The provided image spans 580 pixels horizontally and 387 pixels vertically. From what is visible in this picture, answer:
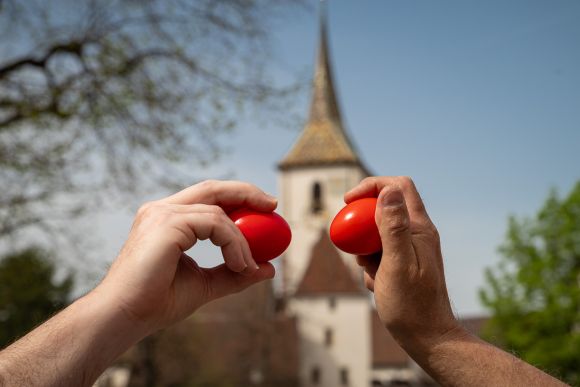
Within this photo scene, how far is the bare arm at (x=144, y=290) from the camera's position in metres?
1.54

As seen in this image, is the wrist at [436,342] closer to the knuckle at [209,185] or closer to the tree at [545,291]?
the knuckle at [209,185]

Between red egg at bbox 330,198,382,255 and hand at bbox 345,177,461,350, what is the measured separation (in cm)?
19

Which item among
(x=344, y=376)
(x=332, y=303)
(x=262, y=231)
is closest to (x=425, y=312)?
(x=262, y=231)

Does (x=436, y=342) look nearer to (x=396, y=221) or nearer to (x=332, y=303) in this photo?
(x=396, y=221)

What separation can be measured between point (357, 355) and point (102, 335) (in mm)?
51561

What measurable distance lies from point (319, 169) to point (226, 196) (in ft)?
214

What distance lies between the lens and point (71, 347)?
1.56 meters

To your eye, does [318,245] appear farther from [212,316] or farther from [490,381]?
[490,381]

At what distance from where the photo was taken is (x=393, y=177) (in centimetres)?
193

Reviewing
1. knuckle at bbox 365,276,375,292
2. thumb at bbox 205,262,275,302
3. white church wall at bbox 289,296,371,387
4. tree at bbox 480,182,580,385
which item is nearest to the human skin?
knuckle at bbox 365,276,375,292

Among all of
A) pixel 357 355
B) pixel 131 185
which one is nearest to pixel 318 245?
pixel 357 355

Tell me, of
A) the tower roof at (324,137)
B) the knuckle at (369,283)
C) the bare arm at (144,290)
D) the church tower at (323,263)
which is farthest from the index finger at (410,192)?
the tower roof at (324,137)

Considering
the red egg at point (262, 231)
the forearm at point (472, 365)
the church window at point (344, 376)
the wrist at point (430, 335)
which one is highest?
the red egg at point (262, 231)

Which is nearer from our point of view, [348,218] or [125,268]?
[125,268]
